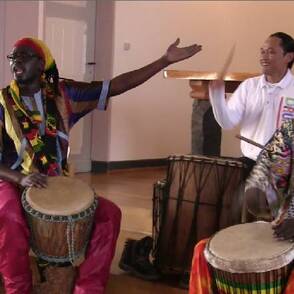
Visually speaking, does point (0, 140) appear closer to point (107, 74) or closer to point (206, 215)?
point (206, 215)

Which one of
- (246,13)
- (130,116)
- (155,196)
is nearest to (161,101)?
(130,116)

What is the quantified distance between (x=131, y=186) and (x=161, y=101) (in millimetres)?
1570

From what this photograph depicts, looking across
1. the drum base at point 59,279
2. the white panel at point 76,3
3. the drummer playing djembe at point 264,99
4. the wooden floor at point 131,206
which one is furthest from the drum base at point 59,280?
the white panel at point 76,3

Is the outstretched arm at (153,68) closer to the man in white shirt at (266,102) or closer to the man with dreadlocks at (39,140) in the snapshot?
the man with dreadlocks at (39,140)

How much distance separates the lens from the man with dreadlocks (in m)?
2.25

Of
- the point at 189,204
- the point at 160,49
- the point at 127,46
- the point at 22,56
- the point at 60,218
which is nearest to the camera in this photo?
the point at 60,218

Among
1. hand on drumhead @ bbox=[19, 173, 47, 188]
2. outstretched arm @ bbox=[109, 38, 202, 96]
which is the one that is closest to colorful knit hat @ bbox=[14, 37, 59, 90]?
outstretched arm @ bbox=[109, 38, 202, 96]

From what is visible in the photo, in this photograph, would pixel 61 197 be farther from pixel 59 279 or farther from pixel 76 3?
pixel 76 3

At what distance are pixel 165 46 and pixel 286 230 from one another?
14.7 ft

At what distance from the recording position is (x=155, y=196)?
2924 millimetres

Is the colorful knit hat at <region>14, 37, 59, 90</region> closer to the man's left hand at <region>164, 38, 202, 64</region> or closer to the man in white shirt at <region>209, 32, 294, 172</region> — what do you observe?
the man's left hand at <region>164, 38, 202, 64</region>

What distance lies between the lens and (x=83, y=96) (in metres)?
2.63

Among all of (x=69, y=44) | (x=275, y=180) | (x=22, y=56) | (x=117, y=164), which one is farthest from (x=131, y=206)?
(x=69, y=44)

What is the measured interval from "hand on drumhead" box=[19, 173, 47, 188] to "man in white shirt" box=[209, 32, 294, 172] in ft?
2.90
